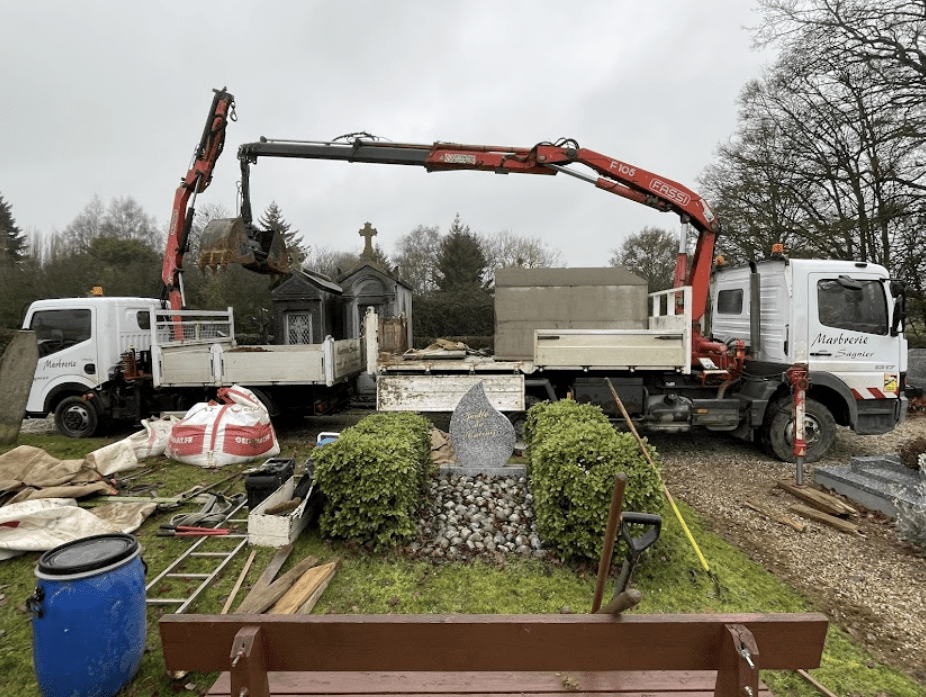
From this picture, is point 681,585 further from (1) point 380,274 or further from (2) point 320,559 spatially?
(1) point 380,274

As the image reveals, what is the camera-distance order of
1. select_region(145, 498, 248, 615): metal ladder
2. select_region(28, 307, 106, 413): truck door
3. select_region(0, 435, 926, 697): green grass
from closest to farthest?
select_region(0, 435, 926, 697): green grass, select_region(145, 498, 248, 615): metal ladder, select_region(28, 307, 106, 413): truck door

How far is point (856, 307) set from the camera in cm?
625

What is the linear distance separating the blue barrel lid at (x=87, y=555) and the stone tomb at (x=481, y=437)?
308cm

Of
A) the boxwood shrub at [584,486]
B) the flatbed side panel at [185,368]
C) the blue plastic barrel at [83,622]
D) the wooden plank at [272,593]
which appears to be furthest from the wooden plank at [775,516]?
the flatbed side panel at [185,368]

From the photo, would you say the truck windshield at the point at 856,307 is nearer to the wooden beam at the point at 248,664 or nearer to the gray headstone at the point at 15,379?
the wooden beam at the point at 248,664

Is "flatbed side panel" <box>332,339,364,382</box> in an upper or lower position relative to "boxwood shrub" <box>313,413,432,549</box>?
upper

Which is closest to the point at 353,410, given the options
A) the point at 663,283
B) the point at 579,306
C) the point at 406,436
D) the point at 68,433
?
the point at 68,433

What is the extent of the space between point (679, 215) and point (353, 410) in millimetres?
7133

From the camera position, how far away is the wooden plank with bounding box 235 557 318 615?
311 cm

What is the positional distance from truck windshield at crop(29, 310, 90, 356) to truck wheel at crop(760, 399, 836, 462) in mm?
9693

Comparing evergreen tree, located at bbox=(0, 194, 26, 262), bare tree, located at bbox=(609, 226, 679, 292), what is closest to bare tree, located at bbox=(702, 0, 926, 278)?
bare tree, located at bbox=(609, 226, 679, 292)

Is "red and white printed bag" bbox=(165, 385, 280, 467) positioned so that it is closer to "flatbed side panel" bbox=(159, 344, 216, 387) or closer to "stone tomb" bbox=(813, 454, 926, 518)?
"flatbed side panel" bbox=(159, 344, 216, 387)

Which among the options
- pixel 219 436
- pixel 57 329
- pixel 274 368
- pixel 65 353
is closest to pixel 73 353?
pixel 65 353

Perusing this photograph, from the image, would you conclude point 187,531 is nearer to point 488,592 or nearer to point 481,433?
point 488,592
